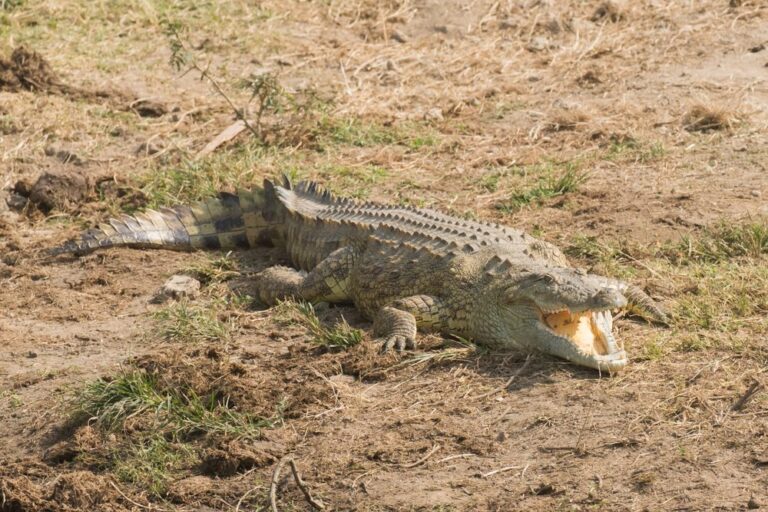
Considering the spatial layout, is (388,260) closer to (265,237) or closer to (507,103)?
(265,237)

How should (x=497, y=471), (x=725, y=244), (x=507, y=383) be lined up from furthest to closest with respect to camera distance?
(x=725, y=244) → (x=507, y=383) → (x=497, y=471)

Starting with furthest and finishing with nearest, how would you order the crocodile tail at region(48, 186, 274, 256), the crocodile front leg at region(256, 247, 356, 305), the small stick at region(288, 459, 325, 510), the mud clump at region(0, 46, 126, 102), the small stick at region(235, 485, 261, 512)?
the mud clump at region(0, 46, 126, 102) < the crocodile tail at region(48, 186, 274, 256) < the crocodile front leg at region(256, 247, 356, 305) < the small stick at region(235, 485, 261, 512) < the small stick at region(288, 459, 325, 510)

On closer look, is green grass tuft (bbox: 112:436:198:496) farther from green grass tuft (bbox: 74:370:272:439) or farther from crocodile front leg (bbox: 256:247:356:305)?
crocodile front leg (bbox: 256:247:356:305)

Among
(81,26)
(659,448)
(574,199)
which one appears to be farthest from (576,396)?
(81,26)

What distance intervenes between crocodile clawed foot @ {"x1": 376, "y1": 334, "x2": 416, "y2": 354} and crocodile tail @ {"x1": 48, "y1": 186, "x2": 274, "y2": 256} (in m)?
2.21

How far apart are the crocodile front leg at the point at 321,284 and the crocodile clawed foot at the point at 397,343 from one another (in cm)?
96

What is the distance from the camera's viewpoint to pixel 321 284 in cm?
795

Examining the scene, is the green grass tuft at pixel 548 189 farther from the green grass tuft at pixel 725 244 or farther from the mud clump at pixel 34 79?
the mud clump at pixel 34 79

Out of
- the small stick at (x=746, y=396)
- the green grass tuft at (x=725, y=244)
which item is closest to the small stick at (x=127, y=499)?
the small stick at (x=746, y=396)

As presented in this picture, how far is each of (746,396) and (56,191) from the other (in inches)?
226

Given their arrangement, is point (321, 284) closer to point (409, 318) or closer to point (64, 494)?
point (409, 318)

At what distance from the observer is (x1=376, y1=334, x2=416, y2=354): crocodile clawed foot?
274 inches

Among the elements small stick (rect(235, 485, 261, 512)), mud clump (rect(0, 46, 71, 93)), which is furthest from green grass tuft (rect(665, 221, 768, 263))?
mud clump (rect(0, 46, 71, 93))

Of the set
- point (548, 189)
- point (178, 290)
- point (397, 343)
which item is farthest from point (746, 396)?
point (178, 290)
